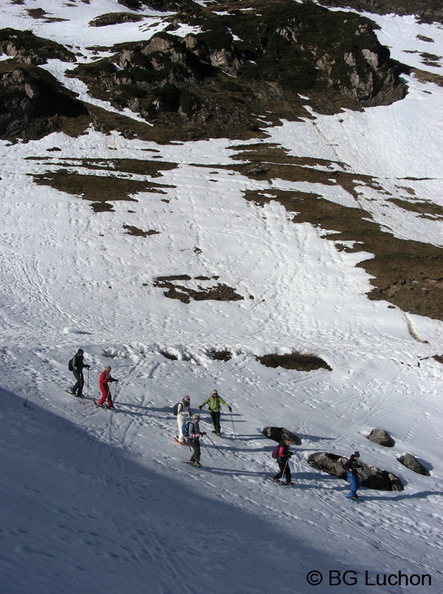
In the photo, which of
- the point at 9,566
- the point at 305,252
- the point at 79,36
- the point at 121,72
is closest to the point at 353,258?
the point at 305,252

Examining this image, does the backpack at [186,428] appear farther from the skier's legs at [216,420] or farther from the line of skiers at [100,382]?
the line of skiers at [100,382]

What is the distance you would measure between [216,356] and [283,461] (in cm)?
1003

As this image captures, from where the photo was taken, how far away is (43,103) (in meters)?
62.3

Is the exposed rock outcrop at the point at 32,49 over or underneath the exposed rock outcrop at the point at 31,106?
over

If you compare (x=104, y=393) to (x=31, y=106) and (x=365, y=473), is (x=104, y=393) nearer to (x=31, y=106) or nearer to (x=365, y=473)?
(x=365, y=473)

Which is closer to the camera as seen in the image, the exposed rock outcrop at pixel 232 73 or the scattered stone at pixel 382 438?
the scattered stone at pixel 382 438

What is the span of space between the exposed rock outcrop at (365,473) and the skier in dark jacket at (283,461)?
2.29 meters

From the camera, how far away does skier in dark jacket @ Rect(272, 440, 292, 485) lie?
500 inches

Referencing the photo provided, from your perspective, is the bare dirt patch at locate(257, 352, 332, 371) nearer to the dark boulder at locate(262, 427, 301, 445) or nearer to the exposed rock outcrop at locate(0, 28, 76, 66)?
the dark boulder at locate(262, 427, 301, 445)

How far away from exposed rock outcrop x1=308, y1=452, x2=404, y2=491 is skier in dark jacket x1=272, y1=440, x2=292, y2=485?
2.29 meters

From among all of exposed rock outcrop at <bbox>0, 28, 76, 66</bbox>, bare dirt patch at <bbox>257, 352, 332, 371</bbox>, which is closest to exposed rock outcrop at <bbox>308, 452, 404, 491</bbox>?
bare dirt patch at <bbox>257, 352, 332, 371</bbox>

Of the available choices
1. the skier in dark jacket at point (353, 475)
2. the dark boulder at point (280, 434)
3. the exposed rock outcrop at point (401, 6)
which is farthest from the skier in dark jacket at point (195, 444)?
the exposed rock outcrop at point (401, 6)

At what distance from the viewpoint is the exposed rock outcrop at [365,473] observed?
14375 millimetres

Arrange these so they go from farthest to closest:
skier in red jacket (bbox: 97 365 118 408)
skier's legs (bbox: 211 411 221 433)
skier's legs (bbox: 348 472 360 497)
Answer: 1. skier's legs (bbox: 211 411 221 433)
2. skier in red jacket (bbox: 97 365 118 408)
3. skier's legs (bbox: 348 472 360 497)
